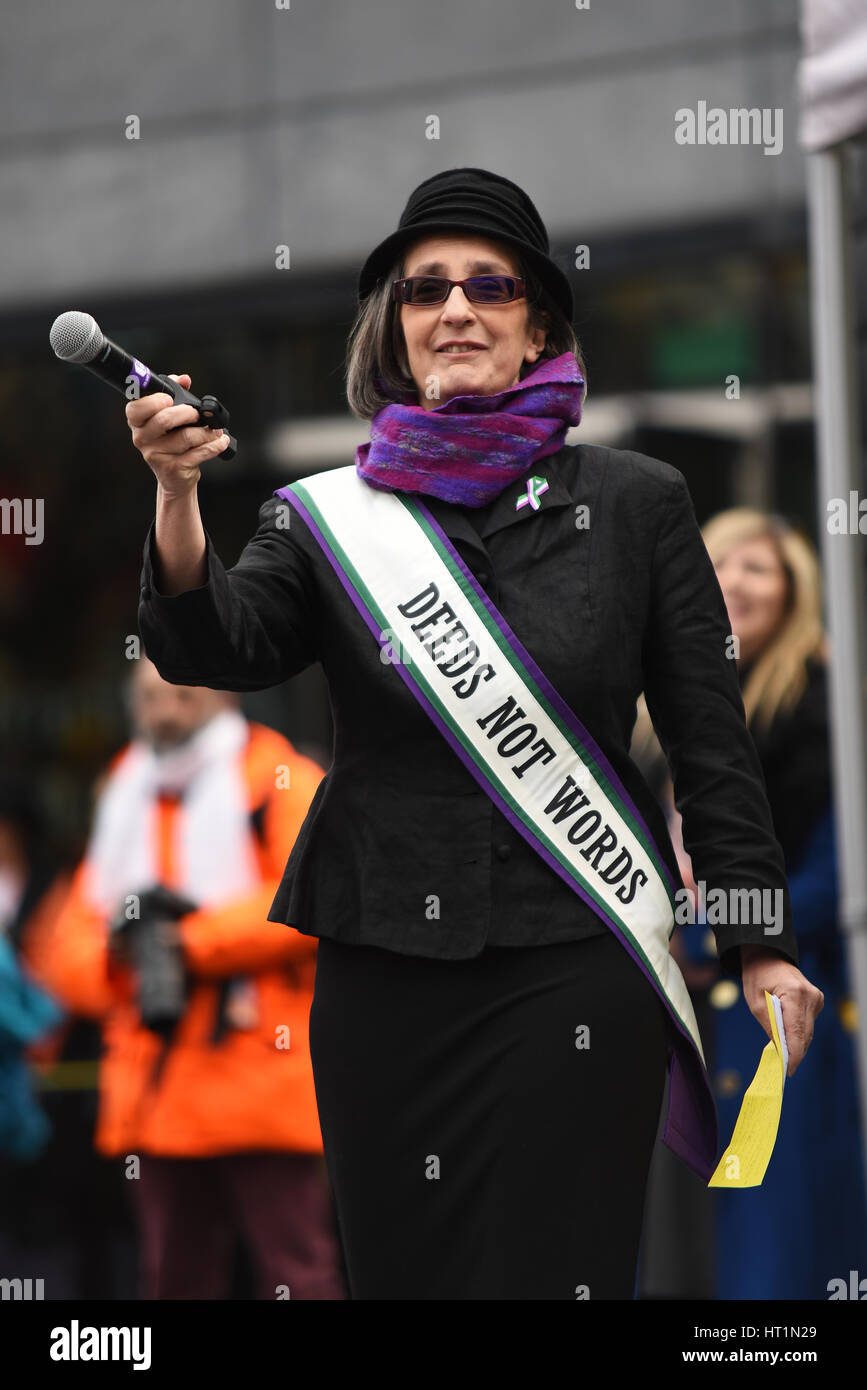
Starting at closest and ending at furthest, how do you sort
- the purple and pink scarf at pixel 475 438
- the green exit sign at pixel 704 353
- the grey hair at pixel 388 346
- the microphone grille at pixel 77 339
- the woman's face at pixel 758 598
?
the microphone grille at pixel 77 339, the purple and pink scarf at pixel 475 438, the grey hair at pixel 388 346, the woman's face at pixel 758 598, the green exit sign at pixel 704 353

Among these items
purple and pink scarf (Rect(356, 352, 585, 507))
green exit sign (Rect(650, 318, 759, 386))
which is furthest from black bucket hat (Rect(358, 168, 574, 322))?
green exit sign (Rect(650, 318, 759, 386))

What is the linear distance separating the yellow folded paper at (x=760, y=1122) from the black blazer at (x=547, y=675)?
0.41 feet

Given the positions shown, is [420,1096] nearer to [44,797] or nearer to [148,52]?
[44,797]

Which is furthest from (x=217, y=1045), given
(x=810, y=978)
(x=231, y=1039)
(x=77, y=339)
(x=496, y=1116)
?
(x=77, y=339)

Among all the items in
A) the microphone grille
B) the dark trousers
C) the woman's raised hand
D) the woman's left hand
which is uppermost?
the microphone grille

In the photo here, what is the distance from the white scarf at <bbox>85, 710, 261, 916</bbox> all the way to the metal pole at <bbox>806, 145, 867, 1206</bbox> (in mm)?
1461

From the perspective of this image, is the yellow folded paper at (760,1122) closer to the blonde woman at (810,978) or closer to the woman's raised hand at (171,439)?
the woman's raised hand at (171,439)

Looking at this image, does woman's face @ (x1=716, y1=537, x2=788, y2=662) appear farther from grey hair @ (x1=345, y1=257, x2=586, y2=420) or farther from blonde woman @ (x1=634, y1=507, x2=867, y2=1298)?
grey hair @ (x1=345, y1=257, x2=586, y2=420)

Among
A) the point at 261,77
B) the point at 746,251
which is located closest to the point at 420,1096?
the point at 746,251

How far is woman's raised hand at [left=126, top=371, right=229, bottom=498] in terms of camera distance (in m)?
2.32

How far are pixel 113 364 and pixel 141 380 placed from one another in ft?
0.16

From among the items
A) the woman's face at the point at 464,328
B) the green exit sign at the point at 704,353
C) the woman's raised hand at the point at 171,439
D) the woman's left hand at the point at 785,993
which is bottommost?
the woman's left hand at the point at 785,993

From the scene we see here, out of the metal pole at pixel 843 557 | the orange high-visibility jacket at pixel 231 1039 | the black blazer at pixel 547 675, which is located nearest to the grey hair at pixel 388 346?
the black blazer at pixel 547 675

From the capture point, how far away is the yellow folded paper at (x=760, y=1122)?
8.49 feet
